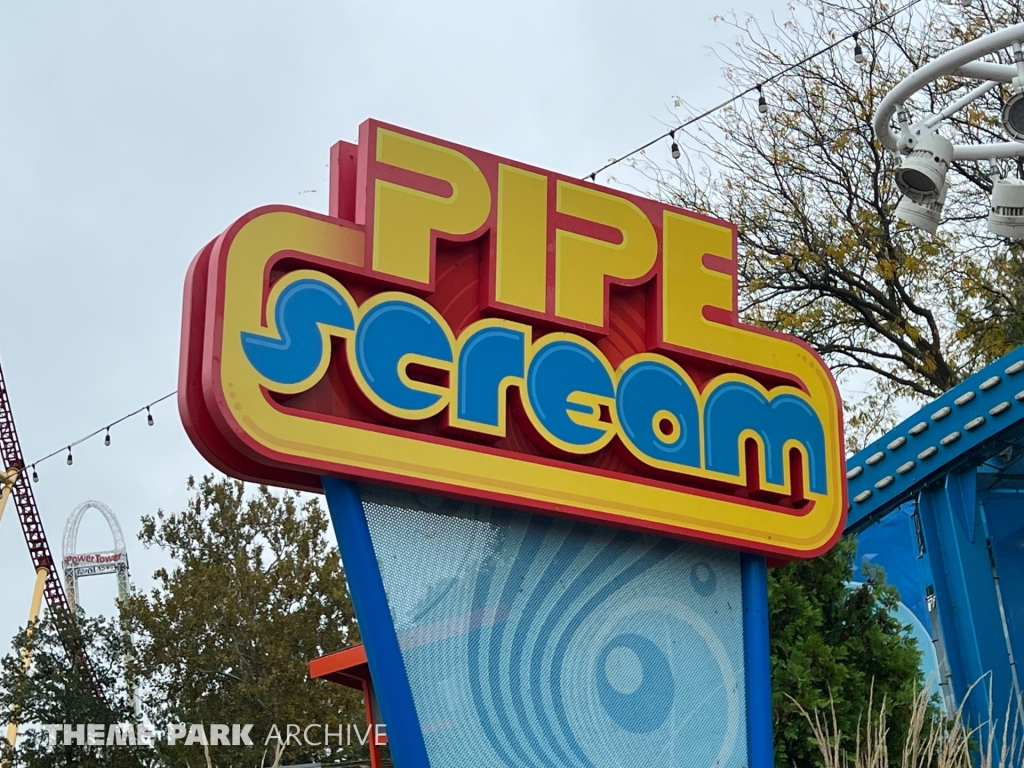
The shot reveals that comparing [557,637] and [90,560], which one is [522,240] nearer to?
[557,637]

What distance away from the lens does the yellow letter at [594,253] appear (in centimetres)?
623

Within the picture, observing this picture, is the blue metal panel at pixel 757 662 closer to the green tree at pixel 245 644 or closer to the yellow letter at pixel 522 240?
the yellow letter at pixel 522 240

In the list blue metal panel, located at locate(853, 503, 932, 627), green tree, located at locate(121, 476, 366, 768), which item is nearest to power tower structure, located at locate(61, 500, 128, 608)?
green tree, located at locate(121, 476, 366, 768)

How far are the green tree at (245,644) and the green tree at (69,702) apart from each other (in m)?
0.42

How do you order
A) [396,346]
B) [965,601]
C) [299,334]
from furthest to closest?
[965,601], [396,346], [299,334]

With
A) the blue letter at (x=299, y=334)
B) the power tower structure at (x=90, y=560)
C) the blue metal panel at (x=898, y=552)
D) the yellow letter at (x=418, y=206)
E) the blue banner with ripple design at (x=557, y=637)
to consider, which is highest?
the power tower structure at (x=90, y=560)

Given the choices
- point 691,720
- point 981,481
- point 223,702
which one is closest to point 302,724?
point 223,702

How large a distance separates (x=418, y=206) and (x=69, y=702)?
18583mm

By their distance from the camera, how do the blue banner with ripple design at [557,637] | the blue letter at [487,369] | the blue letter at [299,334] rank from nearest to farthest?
the blue letter at [299,334] → the blue banner with ripple design at [557,637] → the blue letter at [487,369]

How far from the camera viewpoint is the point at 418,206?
584cm

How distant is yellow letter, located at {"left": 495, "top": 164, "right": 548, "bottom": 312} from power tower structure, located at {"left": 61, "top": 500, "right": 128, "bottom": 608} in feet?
122

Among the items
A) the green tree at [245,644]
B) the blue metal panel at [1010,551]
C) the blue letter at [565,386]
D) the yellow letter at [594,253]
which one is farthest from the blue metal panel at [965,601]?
the green tree at [245,644]

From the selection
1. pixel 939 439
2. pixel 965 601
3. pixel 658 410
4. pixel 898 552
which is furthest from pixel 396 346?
pixel 898 552

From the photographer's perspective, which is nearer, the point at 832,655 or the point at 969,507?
the point at 832,655
